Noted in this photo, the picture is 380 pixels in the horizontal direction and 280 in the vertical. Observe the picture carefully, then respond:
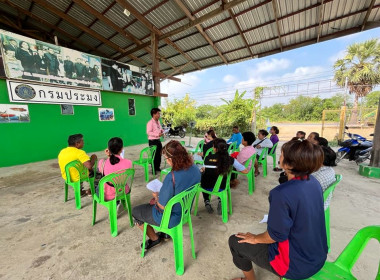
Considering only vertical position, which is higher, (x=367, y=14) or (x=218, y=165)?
(x=367, y=14)

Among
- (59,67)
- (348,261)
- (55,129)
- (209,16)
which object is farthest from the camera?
(55,129)

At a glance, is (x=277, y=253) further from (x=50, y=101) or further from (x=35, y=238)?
(x=50, y=101)

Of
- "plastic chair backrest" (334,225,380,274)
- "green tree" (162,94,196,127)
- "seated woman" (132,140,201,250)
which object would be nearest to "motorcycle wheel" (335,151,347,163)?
"plastic chair backrest" (334,225,380,274)

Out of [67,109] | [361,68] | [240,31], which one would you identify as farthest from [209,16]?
[361,68]

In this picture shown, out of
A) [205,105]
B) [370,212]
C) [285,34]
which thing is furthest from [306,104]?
[370,212]

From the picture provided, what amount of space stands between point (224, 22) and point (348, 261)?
6817 millimetres

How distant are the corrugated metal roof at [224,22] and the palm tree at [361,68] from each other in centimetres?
1167

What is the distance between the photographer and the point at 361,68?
45.3 ft

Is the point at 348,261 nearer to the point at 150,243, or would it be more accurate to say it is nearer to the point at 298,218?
the point at 298,218

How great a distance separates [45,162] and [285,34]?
31.1 feet

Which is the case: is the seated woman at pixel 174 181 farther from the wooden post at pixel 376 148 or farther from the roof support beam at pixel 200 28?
the roof support beam at pixel 200 28

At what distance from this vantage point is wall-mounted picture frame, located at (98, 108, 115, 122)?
6680 millimetres

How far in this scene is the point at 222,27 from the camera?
19.7 feet

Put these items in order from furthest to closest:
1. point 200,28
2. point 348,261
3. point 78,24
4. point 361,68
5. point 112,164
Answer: point 361,68, point 78,24, point 200,28, point 112,164, point 348,261
